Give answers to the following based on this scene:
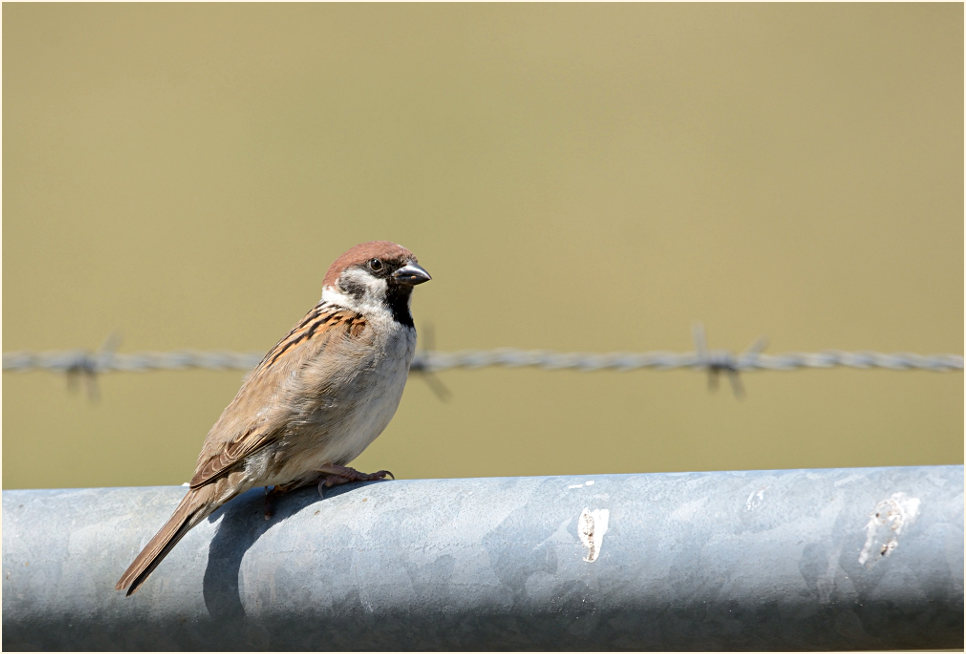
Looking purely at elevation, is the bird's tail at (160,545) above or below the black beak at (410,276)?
below

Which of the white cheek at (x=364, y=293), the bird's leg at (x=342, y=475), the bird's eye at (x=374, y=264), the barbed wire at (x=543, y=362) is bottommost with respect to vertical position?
the bird's leg at (x=342, y=475)

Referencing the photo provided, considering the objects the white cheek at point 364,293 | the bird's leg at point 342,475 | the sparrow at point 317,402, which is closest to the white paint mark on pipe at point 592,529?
the sparrow at point 317,402

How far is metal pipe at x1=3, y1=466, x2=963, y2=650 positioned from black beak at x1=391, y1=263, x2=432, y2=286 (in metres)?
1.56

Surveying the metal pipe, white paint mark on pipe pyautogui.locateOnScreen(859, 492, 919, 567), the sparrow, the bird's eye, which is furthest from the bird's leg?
white paint mark on pipe pyautogui.locateOnScreen(859, 492, 919, 567)

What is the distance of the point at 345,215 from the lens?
933 cm

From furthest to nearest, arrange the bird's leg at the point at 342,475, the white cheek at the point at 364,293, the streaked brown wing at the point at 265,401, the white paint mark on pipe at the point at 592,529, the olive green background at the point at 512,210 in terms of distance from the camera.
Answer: the olive green background at the point at 512,210
the white cheek at the point at 364,293
the bird's leg at the point at 342,475
the streaked brown wing at the point at 265,401
the white paint mark on pipe at the point at 592,529

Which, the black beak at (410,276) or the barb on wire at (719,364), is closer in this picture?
the black beak at (410,276)

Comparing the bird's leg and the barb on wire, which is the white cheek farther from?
the barb on wire

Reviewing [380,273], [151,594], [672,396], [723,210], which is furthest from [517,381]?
[151,594]

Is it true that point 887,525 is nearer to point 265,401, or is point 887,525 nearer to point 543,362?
point 265,401

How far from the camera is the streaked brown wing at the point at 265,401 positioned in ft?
8.63

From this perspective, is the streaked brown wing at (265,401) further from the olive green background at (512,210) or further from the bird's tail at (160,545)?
the olive green background at (512,210)

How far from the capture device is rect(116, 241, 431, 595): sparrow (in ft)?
8.84

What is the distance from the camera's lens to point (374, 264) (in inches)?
130
